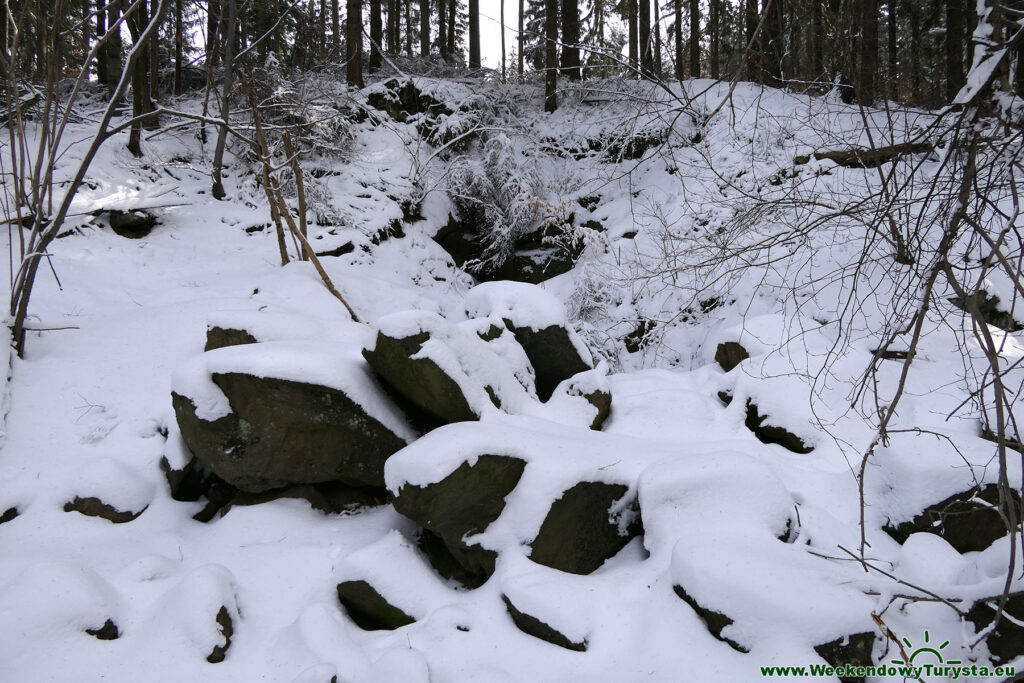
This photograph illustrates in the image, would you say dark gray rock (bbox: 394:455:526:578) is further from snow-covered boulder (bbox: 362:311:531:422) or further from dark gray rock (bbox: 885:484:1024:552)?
dark gray rock (bbox: 885:484:1024:552)

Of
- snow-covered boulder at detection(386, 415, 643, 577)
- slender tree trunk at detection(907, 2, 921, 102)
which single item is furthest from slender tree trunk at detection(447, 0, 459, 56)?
slender tree trunk at detection(907, 2, 921, 102)

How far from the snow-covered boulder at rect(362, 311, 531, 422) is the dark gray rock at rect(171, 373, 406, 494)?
380 mm

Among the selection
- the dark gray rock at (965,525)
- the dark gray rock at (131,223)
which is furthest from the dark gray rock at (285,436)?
the dark gray rock at (131,223)

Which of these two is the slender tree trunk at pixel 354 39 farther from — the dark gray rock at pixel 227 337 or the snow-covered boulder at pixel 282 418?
the snow-covered boulder at pixel 282 418

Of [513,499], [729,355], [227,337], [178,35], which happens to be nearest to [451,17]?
[178,35]

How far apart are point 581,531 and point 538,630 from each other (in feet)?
2.44

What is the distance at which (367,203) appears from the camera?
10844mm

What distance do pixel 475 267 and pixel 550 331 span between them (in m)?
5.31

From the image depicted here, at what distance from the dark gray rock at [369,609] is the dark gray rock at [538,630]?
653 millimetres

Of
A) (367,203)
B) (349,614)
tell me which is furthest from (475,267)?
(349,614)

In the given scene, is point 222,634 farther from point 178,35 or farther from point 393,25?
point 393,25

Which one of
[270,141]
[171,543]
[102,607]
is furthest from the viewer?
[270,141]

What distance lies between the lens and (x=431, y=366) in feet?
14.2

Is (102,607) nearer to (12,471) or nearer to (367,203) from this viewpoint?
(12,471)
